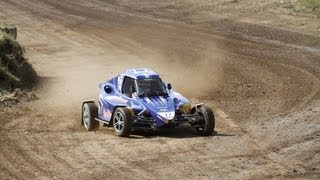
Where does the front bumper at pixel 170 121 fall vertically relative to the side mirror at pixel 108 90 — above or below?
below

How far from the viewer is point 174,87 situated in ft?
84.2

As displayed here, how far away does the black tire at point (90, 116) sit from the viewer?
1944 cm

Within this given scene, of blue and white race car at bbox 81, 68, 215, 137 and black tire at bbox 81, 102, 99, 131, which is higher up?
blue and white race car at bbox 81, 68, 215, 137

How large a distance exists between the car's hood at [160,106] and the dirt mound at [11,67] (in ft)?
22.5

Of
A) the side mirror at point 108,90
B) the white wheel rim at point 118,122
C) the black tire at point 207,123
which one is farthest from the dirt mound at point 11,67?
the black tire at point 207,123

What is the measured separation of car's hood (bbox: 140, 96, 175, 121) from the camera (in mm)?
17641

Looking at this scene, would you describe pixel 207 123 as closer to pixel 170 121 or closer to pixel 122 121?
pixel 170 121

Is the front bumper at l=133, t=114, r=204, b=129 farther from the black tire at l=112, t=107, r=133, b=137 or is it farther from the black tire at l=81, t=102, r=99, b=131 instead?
the black tire at l=81, t=102, r=99, b=131

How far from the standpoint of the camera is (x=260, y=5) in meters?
42.0

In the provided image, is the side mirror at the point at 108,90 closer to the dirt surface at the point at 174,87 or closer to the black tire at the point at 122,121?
the dirt surface at the point at 174,87

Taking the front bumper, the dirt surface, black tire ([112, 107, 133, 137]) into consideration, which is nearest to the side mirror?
the dirt surface

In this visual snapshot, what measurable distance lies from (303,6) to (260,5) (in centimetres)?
265

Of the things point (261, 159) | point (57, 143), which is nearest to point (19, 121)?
point (57, 143)

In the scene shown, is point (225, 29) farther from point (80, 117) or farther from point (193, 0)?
point (80, 117)
